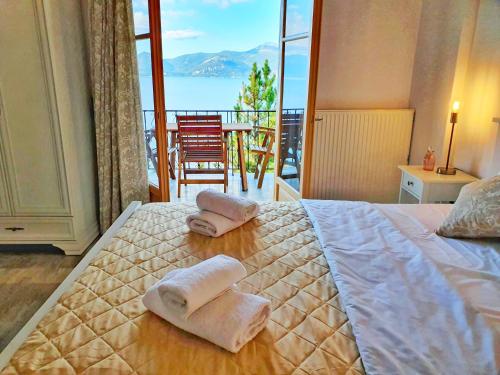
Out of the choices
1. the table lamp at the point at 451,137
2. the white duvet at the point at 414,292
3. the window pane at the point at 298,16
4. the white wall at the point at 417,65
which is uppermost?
the window pane at the point at 298,16

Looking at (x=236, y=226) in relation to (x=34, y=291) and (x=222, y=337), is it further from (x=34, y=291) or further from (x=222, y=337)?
(x=34, y=291)

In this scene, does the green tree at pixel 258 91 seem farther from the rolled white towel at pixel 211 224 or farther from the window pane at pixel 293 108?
the rolled white towel at pixel 211 224

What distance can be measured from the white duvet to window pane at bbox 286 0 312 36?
1.69 meters

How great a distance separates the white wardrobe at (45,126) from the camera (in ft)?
8.12

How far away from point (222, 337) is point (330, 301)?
398 mm

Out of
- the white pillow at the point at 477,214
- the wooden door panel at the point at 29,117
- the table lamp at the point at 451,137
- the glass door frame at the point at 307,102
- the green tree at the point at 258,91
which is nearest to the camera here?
the white pillow at the point at 477,214

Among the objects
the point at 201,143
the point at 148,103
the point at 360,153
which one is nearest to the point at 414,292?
the point at 360,153

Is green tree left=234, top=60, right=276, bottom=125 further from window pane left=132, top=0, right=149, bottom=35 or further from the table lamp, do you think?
the table lamp

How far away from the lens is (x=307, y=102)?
9.46 feet

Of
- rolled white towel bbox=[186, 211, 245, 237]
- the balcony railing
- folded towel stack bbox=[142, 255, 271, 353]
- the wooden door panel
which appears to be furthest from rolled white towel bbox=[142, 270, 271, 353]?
the balcony railing

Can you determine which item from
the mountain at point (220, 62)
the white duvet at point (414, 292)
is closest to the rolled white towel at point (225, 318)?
the white duvet at point (414, 292)

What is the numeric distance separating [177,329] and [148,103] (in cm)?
249

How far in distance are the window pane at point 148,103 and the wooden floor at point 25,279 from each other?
3.32 ft

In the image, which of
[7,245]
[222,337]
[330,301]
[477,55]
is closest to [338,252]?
[330,301]
